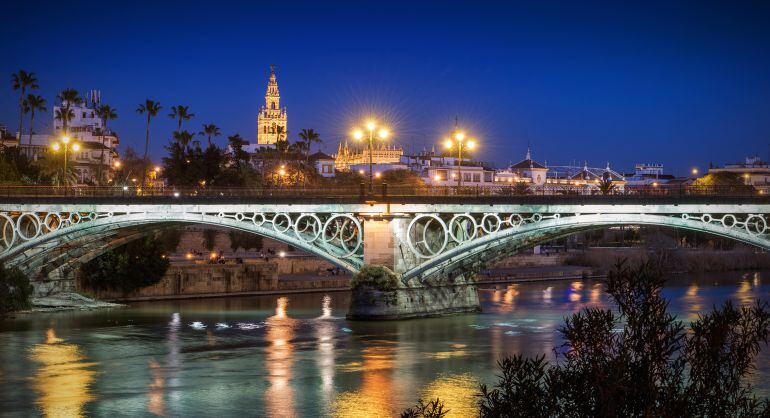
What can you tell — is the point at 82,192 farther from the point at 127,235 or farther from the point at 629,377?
the point at 629,377

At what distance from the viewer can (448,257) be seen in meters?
51.1

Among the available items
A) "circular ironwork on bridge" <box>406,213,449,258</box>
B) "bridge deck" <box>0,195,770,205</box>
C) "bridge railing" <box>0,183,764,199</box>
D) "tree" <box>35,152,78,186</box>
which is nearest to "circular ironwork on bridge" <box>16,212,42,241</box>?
"bridge deck" <box>0,195,770,205</box>

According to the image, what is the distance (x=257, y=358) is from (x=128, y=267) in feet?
87.8

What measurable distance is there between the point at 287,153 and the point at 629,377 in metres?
122

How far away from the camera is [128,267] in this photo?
222 feet

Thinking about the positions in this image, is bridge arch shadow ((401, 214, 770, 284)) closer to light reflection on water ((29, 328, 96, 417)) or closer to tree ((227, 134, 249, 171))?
light reflection on water ((29, 328, 96, 417))

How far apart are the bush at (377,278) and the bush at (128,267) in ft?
65.5

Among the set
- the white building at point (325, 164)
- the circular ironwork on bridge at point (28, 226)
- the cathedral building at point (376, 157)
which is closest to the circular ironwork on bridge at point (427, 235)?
the circular ironwork on bridge at point (28, 226)

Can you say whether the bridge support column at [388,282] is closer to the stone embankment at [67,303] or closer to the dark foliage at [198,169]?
the stone embankment at [67,303]

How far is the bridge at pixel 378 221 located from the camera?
47.2 metres

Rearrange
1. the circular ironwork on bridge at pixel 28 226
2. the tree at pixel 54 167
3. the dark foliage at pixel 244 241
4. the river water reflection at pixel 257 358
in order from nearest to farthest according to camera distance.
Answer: the river water reflection at pixel 257 358
the circular ironwork on bridge at pixel 28 226
the dark foliage at pixel 244 241
the tree at pixel 54 167

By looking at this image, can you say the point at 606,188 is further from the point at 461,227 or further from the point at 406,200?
the point at 406,200

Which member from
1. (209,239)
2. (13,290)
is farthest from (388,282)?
(209,239)

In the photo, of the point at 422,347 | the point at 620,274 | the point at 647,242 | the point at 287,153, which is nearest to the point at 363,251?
the point at 422,347
